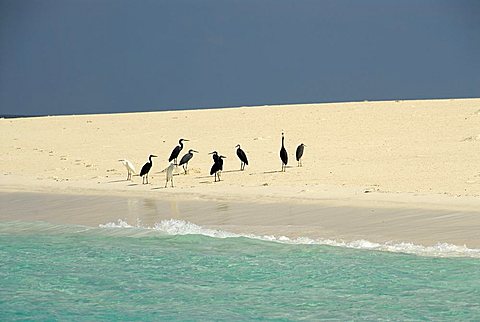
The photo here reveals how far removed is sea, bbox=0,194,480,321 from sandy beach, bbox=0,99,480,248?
3.19ft

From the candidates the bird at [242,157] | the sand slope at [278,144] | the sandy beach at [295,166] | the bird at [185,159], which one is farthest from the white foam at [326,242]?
the bird at [242,157]

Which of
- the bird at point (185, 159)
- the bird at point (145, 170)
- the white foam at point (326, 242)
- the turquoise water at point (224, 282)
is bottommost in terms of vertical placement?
the turquoise water at point (224, 282)

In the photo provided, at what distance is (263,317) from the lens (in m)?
8.20

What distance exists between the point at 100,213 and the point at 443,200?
5864 mm

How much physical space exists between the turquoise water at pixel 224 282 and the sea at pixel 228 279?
0.01 m

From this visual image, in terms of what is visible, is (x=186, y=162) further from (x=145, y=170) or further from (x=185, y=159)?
(x=145, y=170)

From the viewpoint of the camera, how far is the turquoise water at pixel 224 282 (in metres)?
8.41

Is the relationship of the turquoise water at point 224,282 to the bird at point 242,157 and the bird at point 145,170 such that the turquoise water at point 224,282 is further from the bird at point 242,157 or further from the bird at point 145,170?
the bird at point 242,157

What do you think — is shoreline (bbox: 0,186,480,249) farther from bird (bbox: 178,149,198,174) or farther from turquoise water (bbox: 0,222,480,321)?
bird (bbox: 178,149,198,174)

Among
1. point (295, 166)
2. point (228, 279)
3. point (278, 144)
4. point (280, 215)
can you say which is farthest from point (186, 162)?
point (228, 279)

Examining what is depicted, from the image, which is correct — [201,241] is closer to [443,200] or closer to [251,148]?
[443,200]

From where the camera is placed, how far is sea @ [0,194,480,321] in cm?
841

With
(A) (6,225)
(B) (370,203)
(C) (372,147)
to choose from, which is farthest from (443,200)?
(C) (372,147)

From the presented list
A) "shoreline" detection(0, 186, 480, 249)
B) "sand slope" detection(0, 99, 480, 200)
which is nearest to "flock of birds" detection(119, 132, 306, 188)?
"sand slope" detection(0, 99, 480, 200)
